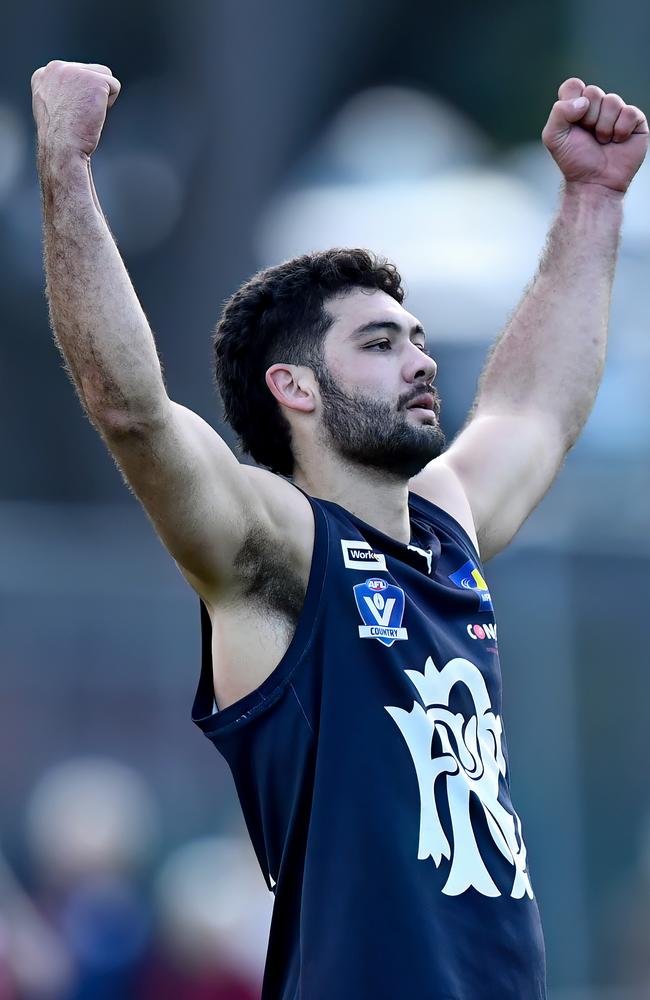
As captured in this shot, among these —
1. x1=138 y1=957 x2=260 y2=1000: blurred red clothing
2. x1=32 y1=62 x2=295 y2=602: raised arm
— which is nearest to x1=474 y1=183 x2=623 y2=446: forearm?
x1=32 y1=62 x2=295 y2=602: raised arm

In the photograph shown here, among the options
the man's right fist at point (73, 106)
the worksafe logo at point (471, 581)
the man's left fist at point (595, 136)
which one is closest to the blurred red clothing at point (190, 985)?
the worksafe logo at point (471, 581)

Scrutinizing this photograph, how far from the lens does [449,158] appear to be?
1316 centimetres

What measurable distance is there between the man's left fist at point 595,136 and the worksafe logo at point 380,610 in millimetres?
1898

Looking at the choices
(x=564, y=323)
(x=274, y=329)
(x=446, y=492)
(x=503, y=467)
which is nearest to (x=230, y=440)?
(x=564, y=323)

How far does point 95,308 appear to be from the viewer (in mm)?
3521

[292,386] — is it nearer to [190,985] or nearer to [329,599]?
[329,599]

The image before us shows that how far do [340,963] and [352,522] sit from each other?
1.16 m

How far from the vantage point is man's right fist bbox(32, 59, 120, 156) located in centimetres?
356

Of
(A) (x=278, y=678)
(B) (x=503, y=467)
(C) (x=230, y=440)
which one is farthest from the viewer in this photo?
(C) (x=230, y=440)

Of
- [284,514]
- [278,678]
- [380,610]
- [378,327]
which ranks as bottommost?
[278,678]

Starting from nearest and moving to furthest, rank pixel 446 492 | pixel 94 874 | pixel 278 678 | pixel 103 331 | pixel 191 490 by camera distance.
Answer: pixel 103 331, pixel 191 490, pixel 278 678, pixel 446 492, pixel 94 874

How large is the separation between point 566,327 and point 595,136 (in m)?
0.65

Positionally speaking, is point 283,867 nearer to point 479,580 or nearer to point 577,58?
point 479,580

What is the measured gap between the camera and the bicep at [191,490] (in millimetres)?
3574
